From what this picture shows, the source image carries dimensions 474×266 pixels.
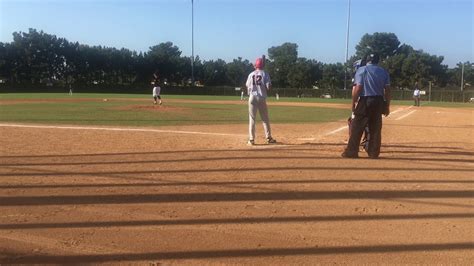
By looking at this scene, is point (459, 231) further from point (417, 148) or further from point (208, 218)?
point (417, 148)

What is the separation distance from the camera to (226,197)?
5156mm

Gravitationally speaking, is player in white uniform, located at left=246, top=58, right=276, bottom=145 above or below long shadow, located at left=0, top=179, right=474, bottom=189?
above

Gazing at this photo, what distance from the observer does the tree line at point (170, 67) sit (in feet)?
275

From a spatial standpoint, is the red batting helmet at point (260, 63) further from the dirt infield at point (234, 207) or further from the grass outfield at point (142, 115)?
the grass outfield at point (142, 115)

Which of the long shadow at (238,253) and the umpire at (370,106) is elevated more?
the umpire at (370,106)

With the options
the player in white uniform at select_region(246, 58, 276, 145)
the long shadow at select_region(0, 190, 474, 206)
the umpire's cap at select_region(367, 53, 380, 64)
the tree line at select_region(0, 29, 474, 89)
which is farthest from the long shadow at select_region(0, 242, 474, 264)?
the tree line at select_region(0, 29, 474, 89)

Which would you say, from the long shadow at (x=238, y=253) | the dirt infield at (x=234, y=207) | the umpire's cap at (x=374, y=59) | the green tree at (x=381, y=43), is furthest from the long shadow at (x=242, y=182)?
the green tree at (x=381, y=43)

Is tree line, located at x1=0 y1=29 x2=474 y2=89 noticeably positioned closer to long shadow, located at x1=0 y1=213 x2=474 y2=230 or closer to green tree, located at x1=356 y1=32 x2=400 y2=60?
green tree, located at x1=356 y1=32 x2=400 y2=60

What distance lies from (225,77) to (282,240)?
97.9 metres

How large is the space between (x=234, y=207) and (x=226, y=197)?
1.29 feet

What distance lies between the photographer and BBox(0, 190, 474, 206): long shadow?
16.2 feet

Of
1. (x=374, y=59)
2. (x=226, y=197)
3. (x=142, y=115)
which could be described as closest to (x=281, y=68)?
(x=142, y=115)

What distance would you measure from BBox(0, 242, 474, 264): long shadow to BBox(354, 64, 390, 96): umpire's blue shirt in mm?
4301

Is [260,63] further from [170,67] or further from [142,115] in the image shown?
[170,67]
